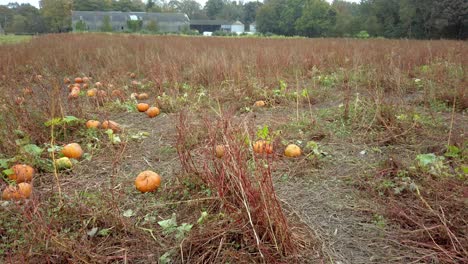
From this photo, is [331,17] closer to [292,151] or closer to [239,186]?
[292,151]

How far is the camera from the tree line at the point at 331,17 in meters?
25.5

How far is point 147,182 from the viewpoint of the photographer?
7.63 ft

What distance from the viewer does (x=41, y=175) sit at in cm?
256

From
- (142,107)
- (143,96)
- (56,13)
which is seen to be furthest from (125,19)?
(142,107)

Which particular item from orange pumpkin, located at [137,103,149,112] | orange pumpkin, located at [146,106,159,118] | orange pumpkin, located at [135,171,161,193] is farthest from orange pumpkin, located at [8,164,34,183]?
orange pumpkin, located at [137,103,149,112]

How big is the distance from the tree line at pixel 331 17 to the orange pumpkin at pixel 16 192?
25.7 m

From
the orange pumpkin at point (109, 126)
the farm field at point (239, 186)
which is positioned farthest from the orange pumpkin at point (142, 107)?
the orange pumpkin at point (109, 126)

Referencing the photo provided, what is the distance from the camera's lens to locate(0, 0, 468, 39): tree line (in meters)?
25.5

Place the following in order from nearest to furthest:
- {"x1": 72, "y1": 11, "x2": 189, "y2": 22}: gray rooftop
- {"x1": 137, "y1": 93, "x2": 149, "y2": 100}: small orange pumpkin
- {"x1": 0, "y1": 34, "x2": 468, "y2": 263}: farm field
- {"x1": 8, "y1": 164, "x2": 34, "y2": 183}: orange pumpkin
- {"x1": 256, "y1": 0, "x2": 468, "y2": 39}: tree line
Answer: {"x1": 0, "y1": 34, "x2": 468, "y2": 263}: farm field < {"x1": 8, "y1": 164, "x2": 34, "y2": 183}: orange pumpkin < {"x1": 137, "y1": 93, "x2": 149, "y2": 100}: small orange pumpkin < {"x1": 256, "y1": 0, "x2": 468, "y2": 39}: tree line < {"x1": 72, "y1": 11, "x2": 189, "y2": 22}: gray rooftop

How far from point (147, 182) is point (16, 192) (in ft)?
2.71

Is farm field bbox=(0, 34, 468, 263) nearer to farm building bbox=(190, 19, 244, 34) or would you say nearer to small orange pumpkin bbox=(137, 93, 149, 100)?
small orange pumpkin bbox=(137, 93, 149, 100)

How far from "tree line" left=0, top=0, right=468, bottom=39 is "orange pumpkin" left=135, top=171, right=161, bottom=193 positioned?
25.0m

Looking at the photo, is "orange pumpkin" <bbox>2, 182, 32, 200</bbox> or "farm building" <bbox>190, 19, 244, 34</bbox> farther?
"farm building" <bbox>190, 19, 244, 34</bbox>

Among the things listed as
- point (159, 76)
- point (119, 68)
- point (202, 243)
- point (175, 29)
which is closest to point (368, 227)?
point (202, 243)
